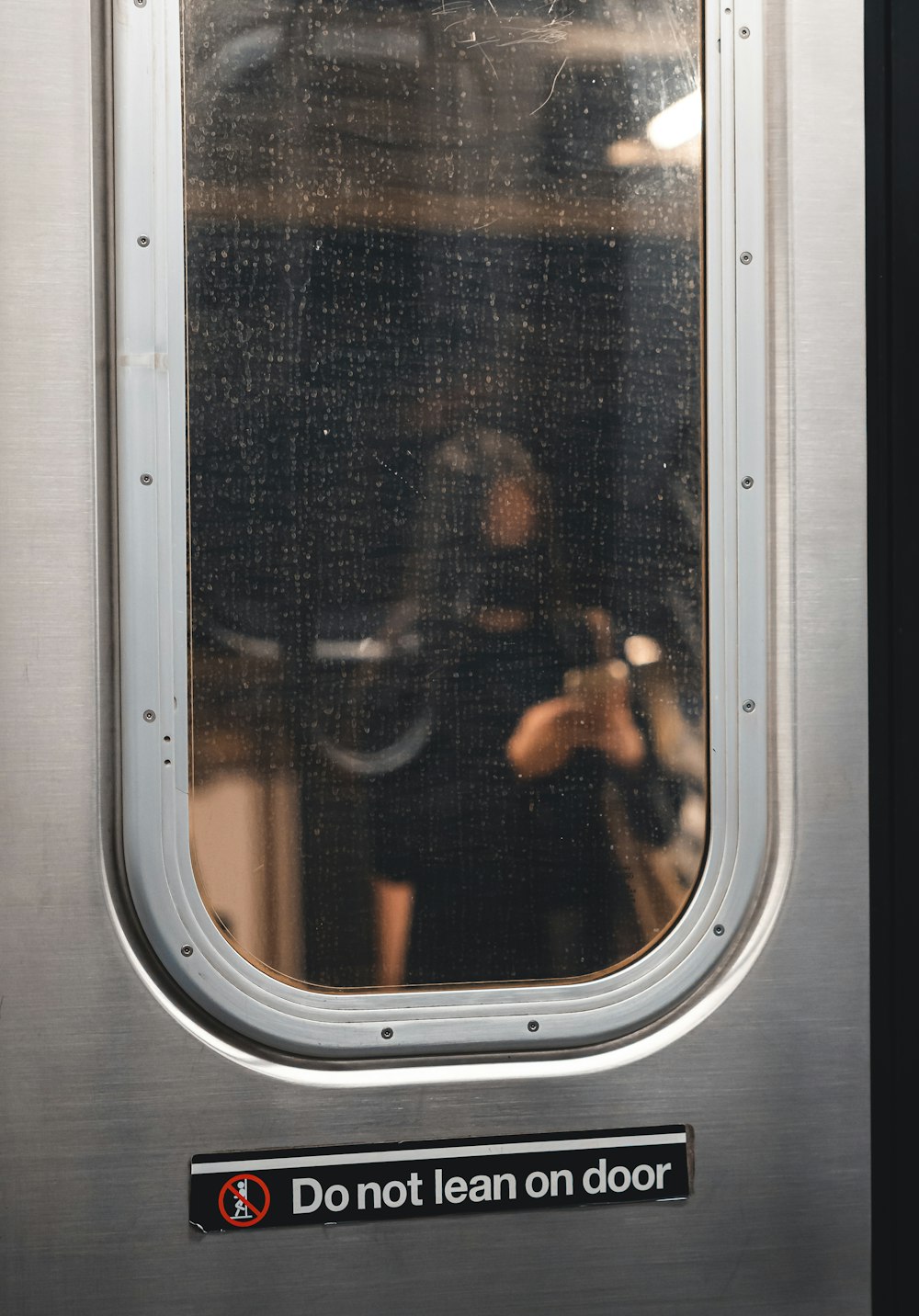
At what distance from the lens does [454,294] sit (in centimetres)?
106

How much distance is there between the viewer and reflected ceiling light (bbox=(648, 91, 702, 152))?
107cm

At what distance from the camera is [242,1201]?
102cm

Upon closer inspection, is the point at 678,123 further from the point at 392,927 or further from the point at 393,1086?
the point at 393,1086

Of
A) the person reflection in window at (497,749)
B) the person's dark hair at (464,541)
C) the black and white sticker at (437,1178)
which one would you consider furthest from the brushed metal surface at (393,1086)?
the person's dark hair at (464,541)

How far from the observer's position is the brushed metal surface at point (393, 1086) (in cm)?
101

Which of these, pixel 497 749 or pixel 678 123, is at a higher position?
pixel 678 123

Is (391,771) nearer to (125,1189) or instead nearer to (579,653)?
(579,653)

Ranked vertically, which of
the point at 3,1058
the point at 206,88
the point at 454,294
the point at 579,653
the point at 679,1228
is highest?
the point at 206,88

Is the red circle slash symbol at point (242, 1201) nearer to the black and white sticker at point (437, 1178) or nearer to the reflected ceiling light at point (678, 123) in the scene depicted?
the black and white sticker at point (437, 1178)

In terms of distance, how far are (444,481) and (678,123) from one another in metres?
0.46

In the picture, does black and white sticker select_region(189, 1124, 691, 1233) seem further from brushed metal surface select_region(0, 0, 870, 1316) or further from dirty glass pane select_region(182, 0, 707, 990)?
dirty glass pane select_region(182, 0, 707, 990)

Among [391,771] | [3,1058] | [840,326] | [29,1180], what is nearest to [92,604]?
[391,771]

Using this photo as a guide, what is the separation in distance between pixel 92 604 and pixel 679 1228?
90 cm

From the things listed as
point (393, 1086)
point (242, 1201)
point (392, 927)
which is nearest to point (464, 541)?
point (392, 927)
